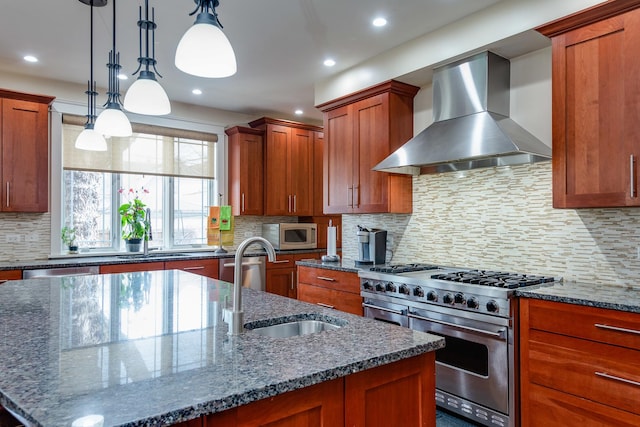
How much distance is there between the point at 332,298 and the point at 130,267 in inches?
80.9

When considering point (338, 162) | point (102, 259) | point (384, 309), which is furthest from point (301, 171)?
point (384, 309)

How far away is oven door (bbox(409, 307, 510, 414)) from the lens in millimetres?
2430

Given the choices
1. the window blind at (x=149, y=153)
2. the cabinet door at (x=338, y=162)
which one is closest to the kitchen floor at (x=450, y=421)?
the cabinet door at (x=338, y=162)

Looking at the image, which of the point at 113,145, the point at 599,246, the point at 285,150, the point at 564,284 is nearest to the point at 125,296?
the point at 564,284

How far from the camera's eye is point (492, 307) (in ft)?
7.98

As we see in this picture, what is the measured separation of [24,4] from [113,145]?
2.07 metres

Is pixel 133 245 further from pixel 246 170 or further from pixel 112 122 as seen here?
pixel 112 122

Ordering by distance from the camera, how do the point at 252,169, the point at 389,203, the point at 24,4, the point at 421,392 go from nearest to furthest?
the point at 421,392 → the point at 24,4 → the point at 389,203 → the point at 252,169

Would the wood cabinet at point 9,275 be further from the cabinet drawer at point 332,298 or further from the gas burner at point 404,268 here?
the gas burner at point 404,268

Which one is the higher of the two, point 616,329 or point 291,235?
point 291,235

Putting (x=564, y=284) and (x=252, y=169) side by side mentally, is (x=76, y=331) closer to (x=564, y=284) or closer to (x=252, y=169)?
(x=564, y=284)

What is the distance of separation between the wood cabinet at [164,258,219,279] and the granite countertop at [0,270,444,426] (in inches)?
93.8

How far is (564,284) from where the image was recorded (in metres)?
2.57

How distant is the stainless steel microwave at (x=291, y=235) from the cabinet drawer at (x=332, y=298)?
1358mm
